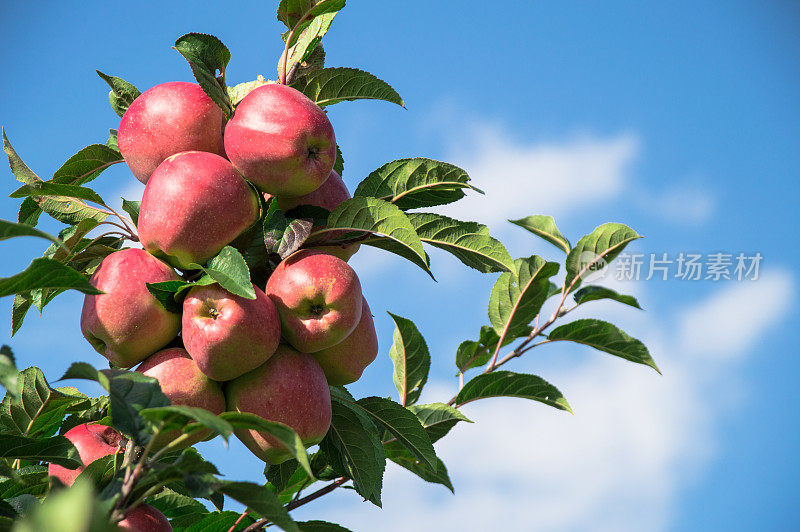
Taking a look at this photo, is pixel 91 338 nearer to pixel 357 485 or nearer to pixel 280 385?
pixel 280 385

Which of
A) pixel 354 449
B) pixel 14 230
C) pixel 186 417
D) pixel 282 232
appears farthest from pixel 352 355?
pixel 14 230

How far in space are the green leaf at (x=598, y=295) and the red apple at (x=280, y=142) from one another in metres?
1.09

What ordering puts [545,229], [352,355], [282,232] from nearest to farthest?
[282,232] < [352,355] < [545,229]

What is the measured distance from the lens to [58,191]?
68.2 inches

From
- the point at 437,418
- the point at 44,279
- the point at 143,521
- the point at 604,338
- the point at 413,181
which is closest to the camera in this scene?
the point at 44,279

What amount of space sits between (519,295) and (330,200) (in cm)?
84

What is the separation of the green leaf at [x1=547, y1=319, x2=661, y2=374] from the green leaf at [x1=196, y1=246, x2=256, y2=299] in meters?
1.23

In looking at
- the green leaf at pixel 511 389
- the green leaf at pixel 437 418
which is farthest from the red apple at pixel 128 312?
the green leaf at pixel 511 389

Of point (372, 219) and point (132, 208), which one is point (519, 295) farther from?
point (132, 208)

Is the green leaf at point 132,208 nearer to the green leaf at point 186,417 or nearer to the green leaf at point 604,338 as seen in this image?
the green leaf at point 186,417

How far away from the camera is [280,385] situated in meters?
1.42

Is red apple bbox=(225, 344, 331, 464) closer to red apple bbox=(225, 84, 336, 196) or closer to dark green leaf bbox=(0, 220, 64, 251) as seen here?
red apple bbox=(225, 84, 336, 196)

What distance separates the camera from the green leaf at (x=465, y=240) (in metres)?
1.68

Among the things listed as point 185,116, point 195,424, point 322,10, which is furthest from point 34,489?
point 322,10
